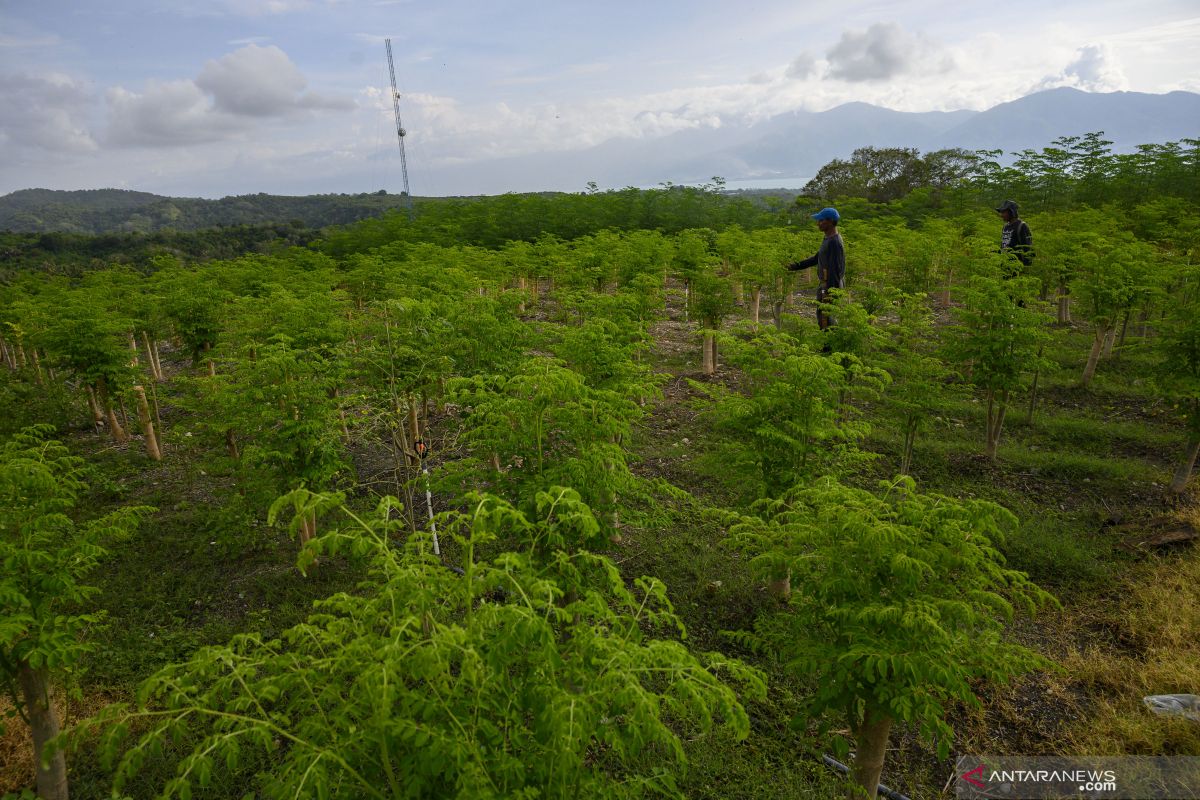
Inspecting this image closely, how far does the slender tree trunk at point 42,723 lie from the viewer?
4.71 metres

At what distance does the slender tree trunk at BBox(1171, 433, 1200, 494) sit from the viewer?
29.9 ft

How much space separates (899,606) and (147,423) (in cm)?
1310

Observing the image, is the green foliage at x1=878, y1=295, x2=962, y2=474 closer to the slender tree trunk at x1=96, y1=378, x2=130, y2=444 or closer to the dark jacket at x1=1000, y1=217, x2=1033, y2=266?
the dark jacket at x1=1000, y1=217, x2=1033, y2=266

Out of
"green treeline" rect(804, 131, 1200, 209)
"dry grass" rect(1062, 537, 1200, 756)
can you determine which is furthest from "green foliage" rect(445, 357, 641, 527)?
"green treeline" rect(804, 131, 1200, 209)

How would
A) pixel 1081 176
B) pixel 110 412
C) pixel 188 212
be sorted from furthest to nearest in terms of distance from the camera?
pixel 188 212 → pixel 1081 176 → pixel 110 412

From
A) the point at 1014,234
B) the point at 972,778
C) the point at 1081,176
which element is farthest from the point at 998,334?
the point at 1081,176

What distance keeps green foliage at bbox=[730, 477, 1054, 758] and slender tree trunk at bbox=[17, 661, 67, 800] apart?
5.68 m

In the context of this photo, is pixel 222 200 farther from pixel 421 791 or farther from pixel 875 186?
pixel 421 791

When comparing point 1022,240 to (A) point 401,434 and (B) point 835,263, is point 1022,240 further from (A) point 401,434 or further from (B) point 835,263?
(A) point 401,434

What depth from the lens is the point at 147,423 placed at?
37.9ft

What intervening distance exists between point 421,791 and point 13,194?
712 ft

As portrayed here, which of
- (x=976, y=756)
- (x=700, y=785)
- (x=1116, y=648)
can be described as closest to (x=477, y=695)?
(x=700, y=785)

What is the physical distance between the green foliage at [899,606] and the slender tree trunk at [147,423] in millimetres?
11926

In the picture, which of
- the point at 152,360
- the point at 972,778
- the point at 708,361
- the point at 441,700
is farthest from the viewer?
the point at 152,360
